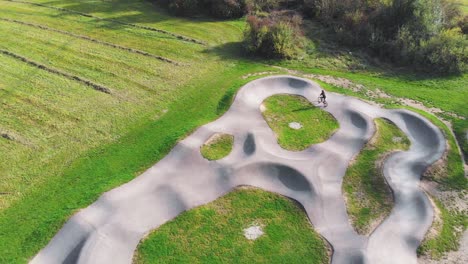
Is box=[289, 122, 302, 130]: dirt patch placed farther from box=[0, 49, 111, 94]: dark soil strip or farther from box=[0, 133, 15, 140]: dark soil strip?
box=[0, 133, 15, 140]: dark soil strip

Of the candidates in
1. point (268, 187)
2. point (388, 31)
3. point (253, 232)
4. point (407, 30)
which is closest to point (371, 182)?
point (268, 187)

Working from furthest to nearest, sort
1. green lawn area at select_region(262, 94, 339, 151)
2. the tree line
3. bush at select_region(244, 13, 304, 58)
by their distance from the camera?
bush at select_region(244, 13, 304, 58)
the tree line
green lawn area at select_region(262, 94, 339, 151)

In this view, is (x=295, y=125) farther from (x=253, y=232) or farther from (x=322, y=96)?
(x=253, y=232)

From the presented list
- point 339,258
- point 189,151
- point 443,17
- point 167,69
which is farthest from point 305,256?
point 443,17

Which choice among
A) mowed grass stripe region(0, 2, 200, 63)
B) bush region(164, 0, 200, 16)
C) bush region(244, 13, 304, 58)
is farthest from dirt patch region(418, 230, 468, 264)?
bush region(164, 0, 200, 16)

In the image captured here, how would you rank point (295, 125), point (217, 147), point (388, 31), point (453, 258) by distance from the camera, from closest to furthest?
point (453, 258) → point (217, 147) → point (295, 125) → point (388, 31)
